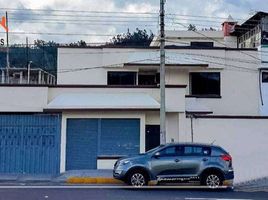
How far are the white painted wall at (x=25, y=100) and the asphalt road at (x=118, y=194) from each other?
8.26m

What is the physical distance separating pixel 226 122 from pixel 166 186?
19.6 feet

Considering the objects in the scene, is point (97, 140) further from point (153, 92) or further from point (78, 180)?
point (78, 180)

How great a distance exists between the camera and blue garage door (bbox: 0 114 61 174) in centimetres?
2438

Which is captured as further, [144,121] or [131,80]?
[131,80]

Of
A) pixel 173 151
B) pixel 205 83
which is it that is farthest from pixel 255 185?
pixel 205 83

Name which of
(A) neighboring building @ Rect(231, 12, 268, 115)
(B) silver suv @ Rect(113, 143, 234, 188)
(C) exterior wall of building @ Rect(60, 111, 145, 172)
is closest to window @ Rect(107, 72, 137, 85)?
(C) exterior wall of building @ Rect(60, 111, 145, 172)

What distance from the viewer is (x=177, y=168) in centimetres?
1923

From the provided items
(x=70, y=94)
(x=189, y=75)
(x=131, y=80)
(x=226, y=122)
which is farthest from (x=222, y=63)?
(x=70, y=94)

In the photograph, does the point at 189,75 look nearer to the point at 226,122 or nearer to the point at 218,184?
the point at 226,122

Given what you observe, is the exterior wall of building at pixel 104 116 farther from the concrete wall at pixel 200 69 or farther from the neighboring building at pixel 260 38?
the neighboring building at pixel 260 38

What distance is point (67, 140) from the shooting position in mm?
25125

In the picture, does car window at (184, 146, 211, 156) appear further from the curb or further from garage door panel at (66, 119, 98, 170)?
garage door panel at (66, 119, 98, 170)

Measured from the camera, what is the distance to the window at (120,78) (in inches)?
1224

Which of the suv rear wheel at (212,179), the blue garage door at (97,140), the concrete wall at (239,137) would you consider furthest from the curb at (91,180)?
the concrete wall at (239,137)
